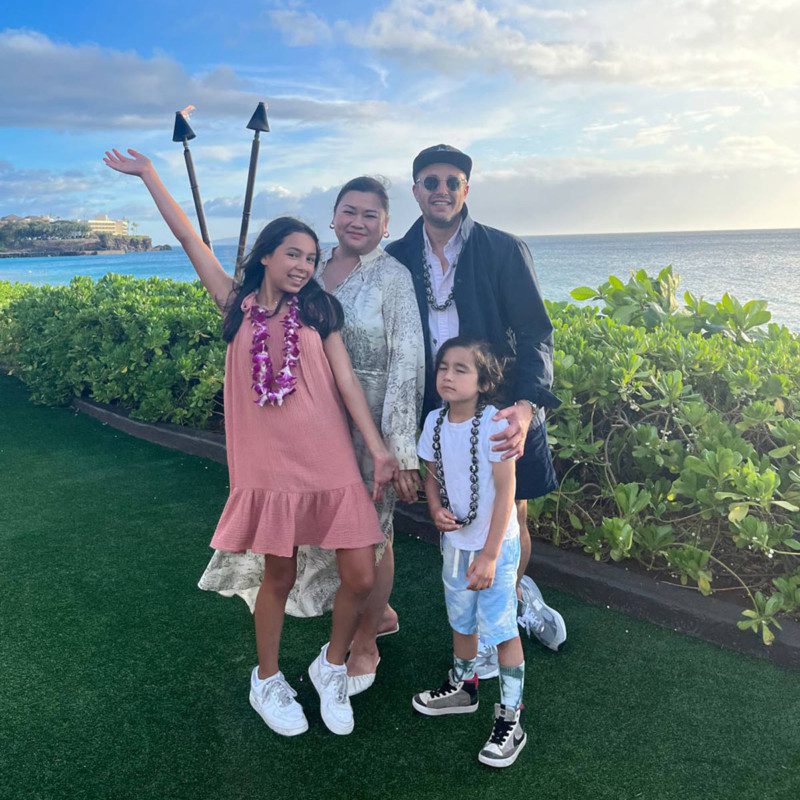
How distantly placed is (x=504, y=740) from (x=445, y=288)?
5.71 ft

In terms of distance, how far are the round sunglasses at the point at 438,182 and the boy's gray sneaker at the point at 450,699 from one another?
1.96 m

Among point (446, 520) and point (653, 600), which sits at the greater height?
point (446, 520)

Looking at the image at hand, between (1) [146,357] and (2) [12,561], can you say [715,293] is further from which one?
(2) [12,561]

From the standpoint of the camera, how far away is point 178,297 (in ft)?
27.3

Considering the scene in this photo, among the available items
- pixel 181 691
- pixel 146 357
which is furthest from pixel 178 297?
pixel 181 691

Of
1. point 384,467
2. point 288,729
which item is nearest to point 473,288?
point 384,467

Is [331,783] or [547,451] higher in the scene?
[547,451]

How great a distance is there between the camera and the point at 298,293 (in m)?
2.82

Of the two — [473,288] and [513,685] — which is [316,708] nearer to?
[513,685]

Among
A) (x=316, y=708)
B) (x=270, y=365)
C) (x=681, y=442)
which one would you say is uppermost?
(x=270, y=365)

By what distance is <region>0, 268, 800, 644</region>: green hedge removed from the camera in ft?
11.6

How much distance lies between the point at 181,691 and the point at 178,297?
5.86 m

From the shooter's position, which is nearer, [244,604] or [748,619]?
[748,619]

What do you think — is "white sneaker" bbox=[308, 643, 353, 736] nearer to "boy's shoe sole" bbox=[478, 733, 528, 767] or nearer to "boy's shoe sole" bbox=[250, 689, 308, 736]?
"boy's shoe sole" bbox=[250, 689, 308, 736]
